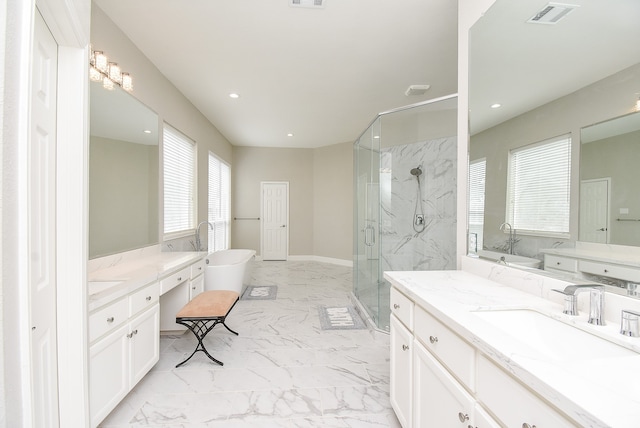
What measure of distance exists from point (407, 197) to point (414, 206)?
0.52ft

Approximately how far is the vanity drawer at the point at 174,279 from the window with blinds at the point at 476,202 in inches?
89.2

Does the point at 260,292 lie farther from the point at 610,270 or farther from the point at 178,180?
the point at 610,270

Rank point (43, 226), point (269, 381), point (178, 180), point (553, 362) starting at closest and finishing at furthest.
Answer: point (553, 362)
point (43, 226)
point (269, 381)
point (178, 180)

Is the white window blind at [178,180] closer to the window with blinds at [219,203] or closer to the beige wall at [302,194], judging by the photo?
the window with blinds at [219,203]

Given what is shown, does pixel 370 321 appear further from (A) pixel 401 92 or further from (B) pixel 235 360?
(A) pixel 401 92

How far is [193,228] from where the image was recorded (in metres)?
4.03

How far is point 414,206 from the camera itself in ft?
12.3

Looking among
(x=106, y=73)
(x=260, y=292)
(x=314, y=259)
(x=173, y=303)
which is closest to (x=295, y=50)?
(x=106, y=73)

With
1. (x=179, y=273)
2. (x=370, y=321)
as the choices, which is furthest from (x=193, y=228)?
(x=370, y=321)

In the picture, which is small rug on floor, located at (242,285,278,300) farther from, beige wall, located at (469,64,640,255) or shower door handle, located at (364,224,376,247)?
beige wall, located at (469,64,640,255)

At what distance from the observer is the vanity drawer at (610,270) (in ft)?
3.03

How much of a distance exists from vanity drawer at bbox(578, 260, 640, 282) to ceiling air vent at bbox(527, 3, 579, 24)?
3.45 feet

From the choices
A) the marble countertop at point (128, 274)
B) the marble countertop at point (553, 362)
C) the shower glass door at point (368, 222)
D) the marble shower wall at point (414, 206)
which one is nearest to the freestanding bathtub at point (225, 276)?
the marble countertop at point (128, 274)

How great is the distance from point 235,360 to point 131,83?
104 inches
